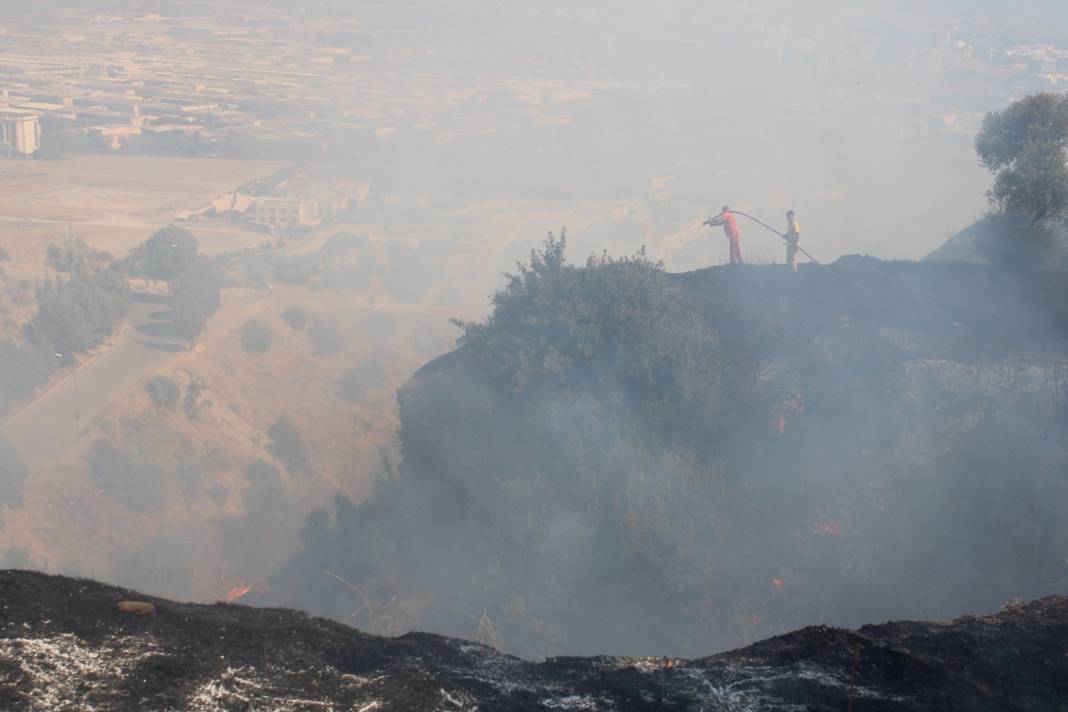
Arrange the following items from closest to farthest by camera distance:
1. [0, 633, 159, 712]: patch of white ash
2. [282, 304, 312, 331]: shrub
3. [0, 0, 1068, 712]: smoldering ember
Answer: [0, 633, 159, 712]: patch of white ash, [0, 0, 1068, 712]: smoldering ember, [282, 304, 312, 331]: shrub

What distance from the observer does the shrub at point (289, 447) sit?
21938mm

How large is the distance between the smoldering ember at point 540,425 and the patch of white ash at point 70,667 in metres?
0.02

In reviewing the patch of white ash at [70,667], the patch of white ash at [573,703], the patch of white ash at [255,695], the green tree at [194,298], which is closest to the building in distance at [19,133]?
the green tree at [194,298]

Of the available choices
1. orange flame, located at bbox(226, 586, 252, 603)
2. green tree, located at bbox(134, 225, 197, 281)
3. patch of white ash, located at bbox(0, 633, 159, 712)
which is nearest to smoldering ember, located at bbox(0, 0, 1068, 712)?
patch of white ash, located at bbox(0, 633, 159, 712)

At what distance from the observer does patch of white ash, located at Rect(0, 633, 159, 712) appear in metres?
4.48

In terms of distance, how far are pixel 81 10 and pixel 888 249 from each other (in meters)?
61.6

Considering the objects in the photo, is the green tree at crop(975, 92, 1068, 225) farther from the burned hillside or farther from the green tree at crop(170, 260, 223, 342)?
the green tree at crop(170, 260, 223, 342)

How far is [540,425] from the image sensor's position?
44.3 feet

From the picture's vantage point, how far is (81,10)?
67250mm

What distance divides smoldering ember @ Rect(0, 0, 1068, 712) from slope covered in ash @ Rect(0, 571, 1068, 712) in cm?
3

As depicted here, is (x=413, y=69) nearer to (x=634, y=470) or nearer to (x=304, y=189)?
(x=304, y=189)

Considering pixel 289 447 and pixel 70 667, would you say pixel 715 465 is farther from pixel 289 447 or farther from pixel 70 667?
pixel 289 447

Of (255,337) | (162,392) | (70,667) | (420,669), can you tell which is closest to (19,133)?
(255,337)

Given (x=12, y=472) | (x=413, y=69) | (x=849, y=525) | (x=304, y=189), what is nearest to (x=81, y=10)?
(x=413, y=69)
